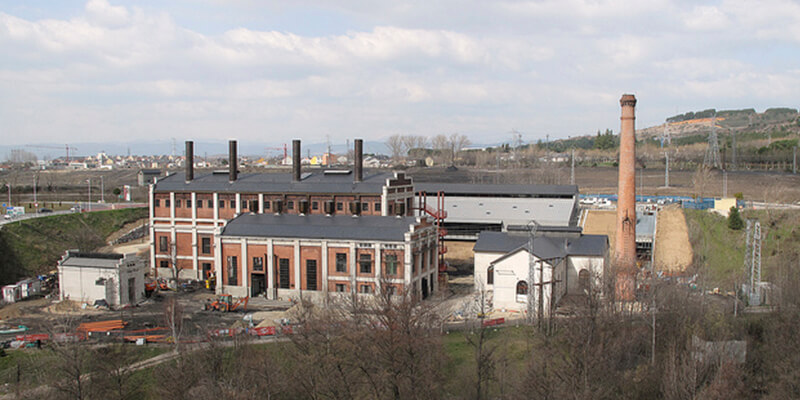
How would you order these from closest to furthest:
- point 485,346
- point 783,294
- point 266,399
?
1. point 266,399
2. point 485,346
3. point 783,294

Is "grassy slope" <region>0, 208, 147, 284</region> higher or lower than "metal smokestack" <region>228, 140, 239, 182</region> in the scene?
lower

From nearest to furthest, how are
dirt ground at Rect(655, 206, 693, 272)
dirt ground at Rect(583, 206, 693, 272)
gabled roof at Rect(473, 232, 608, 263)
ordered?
gabled roof at Rect(473, 232, 608, 263) < dirt ground at Rect(655, 206, 693, 272) < dirt ground at Rect(583, 206, 693, 272)

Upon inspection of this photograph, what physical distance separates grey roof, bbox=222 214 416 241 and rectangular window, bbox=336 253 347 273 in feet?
3.38

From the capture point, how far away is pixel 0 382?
25391 mm

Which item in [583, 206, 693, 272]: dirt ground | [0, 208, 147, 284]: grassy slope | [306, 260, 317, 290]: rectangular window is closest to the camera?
[306, 260, 317, 290]: rectangular window

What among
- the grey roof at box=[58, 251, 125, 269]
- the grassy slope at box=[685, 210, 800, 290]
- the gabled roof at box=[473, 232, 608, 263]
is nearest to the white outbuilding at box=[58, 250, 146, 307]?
the grey roof at box=[58, 251, 125, 269]

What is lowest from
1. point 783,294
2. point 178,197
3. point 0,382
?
point 0,382

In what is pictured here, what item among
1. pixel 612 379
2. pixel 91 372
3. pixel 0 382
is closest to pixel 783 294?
pixel 612 379

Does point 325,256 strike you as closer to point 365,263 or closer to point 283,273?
point 365,263

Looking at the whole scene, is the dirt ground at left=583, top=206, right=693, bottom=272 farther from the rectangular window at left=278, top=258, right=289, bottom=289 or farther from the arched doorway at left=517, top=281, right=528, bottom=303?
the rectangular window at left=278, top=258, right=289, bottom=289

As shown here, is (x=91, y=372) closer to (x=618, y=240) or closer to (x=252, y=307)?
(x=252, y=307)

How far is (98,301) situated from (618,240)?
29.4m

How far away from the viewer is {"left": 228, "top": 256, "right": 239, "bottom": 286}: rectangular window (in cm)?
3834

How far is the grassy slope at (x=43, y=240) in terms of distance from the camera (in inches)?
1762
